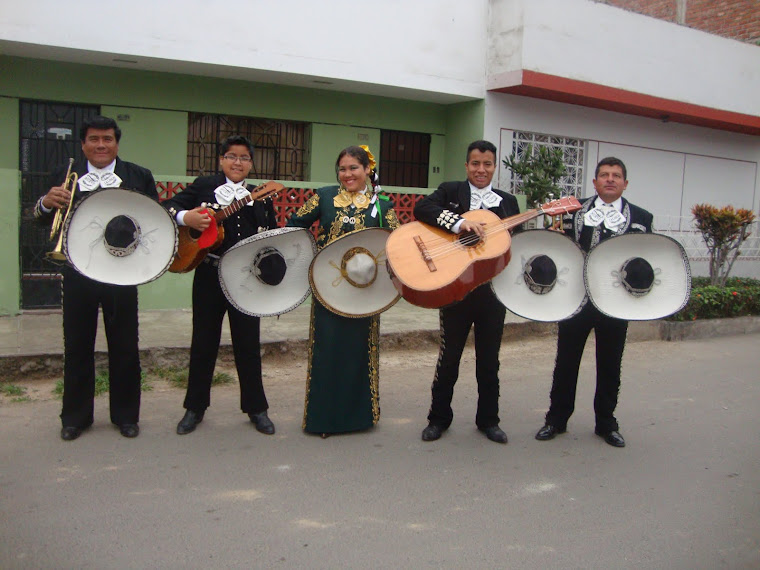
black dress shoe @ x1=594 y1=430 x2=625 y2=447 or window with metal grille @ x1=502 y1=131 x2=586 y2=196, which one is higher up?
window with metal grille @ x1=502 y1=131 x2=586 y2=196

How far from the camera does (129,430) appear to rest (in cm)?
422

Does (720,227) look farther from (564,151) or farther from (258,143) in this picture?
(258,143)

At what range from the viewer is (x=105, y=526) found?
3.04 metres

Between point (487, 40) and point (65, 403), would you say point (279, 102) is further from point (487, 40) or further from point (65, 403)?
point (65, 403)

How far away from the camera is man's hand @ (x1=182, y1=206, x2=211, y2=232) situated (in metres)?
3.89

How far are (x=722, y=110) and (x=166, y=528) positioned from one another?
39.5ft

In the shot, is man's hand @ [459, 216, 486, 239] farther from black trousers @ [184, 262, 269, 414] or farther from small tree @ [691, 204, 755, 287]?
small tree @ [691, 204, 755, 287]

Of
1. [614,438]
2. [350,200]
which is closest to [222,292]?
[350,200]

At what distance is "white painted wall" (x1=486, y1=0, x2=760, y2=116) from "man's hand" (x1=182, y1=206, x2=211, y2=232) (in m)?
7.17

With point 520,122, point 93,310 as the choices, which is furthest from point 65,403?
point 520,122

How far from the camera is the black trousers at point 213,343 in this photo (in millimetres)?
4246

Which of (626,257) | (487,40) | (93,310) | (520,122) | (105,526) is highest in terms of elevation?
(487,40)

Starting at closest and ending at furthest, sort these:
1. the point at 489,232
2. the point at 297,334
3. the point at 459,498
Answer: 1. the point at 459,498
2. the point at 489,232
3. the point at 297,334

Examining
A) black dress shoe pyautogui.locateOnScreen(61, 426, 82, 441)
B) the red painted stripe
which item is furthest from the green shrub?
black dress shoe pyautogui.locateOnScreen(61, 426, 82, 441)
